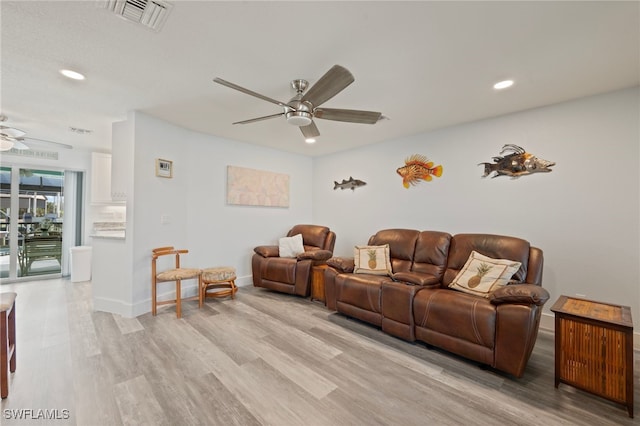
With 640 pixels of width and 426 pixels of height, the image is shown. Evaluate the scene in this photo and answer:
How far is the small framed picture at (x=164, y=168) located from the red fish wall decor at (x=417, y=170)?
3509 mm

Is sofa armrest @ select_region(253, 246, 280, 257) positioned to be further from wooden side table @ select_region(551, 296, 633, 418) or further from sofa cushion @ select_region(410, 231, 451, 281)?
wooden side table @ select_region(551, 296, 633, 418)

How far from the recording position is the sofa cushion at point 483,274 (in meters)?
2.42

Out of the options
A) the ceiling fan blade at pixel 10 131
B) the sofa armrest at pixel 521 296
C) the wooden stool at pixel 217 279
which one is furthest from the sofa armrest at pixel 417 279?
the ceiling fan blade at pixel 10 131

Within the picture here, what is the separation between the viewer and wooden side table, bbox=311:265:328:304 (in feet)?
12.4

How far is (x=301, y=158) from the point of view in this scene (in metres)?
5.55

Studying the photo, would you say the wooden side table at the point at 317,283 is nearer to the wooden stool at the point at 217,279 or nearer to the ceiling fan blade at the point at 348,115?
the wooden stool at the point at 217,279

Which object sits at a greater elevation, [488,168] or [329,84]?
[329,84]

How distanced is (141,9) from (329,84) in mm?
1274

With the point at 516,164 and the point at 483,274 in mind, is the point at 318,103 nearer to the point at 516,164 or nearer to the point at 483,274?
the point at 483,274

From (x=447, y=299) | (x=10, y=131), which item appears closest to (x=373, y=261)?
(x=447, y=299)

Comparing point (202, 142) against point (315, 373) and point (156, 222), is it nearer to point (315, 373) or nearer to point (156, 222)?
point (156, 222)

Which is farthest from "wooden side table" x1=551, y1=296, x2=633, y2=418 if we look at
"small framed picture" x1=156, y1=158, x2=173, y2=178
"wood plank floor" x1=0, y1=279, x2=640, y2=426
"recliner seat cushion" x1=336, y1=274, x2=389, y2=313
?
"small framed picture" x1=156, y1=158, x2=173, y2=178

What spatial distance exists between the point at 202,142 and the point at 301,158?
2.09 m

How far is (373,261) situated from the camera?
3.33 metres
